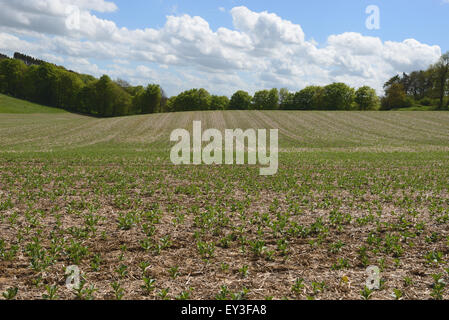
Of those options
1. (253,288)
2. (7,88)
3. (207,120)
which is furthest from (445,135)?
(7,88)

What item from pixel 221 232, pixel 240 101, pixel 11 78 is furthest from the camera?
pixel 240 101

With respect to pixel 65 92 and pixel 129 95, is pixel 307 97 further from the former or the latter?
pixel 65 92

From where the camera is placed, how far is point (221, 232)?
8445 mm

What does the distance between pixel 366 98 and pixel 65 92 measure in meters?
102

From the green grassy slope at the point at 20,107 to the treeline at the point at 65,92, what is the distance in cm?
712

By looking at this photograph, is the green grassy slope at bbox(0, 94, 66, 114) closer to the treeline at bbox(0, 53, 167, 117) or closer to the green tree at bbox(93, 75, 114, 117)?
the treeline at bbox(0, 53, 167, 117)

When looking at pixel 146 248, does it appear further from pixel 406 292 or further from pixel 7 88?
pixel 7 88

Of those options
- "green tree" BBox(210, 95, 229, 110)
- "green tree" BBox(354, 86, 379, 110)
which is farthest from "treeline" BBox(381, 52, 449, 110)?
"green tree" BBox(210, 95, 229, 110)

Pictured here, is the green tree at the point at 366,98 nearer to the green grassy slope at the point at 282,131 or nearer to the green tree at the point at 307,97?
the green tree at the point at 307,97

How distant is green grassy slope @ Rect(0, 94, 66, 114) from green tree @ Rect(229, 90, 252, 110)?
60.9 metres

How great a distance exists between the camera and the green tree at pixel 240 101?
119 metres

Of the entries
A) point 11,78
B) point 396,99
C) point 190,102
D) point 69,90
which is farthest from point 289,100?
point 11,78

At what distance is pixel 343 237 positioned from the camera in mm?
8250

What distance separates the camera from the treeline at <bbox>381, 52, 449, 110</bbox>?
83.6 meters
